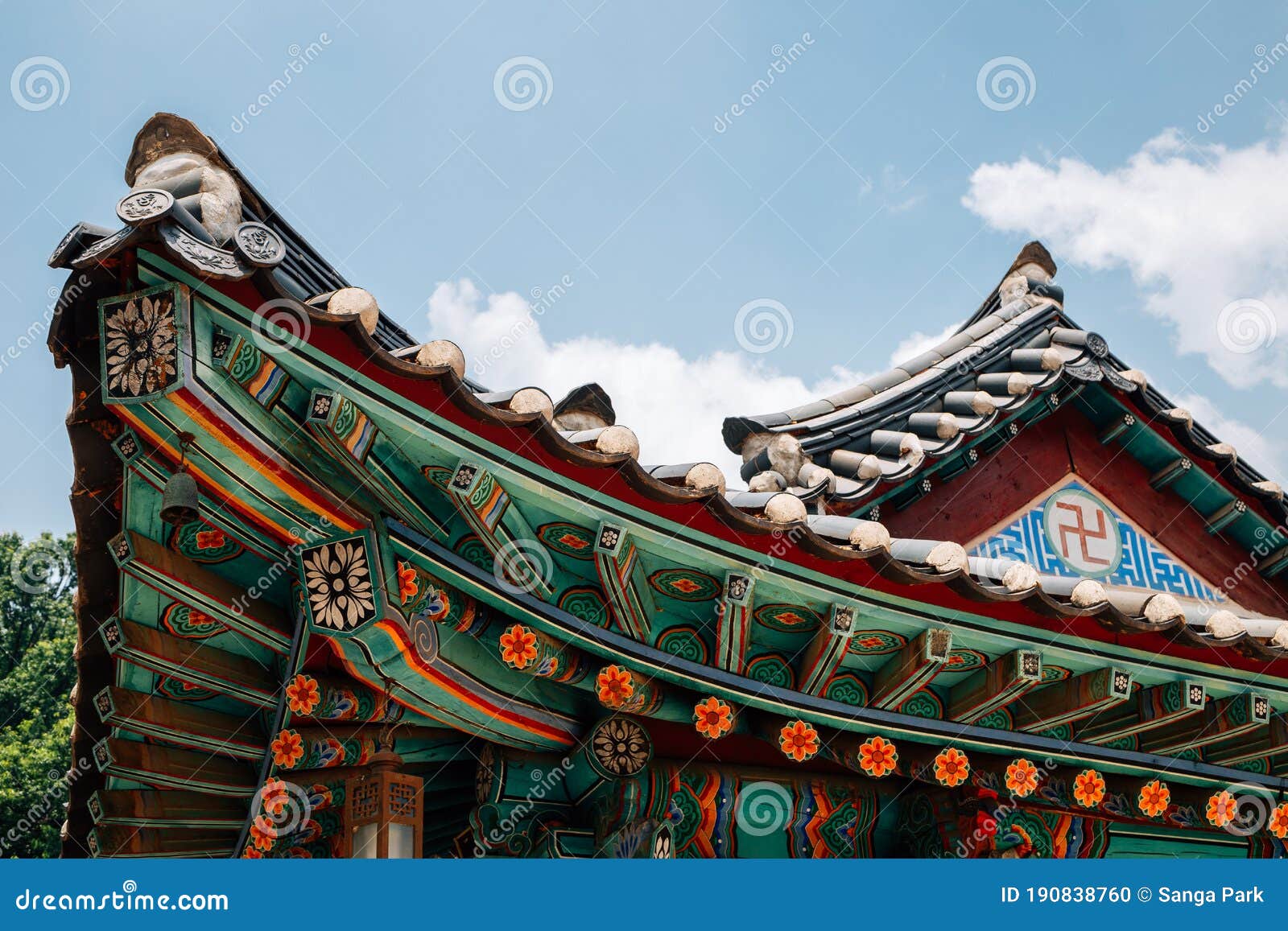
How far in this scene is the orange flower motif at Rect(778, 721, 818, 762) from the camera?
5.29 meters

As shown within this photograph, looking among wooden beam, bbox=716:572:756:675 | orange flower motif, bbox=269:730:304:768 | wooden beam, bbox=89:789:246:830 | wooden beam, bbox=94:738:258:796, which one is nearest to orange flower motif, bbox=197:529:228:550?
orange flower motif, bbox=269:730:304:768

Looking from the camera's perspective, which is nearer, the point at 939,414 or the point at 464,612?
the point at 464,612

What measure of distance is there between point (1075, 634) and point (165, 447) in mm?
3788

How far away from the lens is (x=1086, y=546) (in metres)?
7.60

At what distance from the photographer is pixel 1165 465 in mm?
8289

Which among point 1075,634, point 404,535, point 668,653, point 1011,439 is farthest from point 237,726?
point 1011,439

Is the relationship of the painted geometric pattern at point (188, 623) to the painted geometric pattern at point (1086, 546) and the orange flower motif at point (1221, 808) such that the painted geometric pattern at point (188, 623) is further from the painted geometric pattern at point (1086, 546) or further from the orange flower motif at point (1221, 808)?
the orange flower motif at point (1221, 808)

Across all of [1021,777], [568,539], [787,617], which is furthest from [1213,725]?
[568,539]

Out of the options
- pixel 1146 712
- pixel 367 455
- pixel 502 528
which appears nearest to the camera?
pixel 367 455

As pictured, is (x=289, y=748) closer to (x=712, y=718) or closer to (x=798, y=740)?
(x=712, y=718)

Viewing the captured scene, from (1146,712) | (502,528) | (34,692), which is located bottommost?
(502,528)

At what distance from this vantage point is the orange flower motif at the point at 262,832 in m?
5.19

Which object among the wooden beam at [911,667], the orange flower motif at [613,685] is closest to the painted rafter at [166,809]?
the orange flower motif at [613,685]

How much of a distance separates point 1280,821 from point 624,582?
13.9ft
